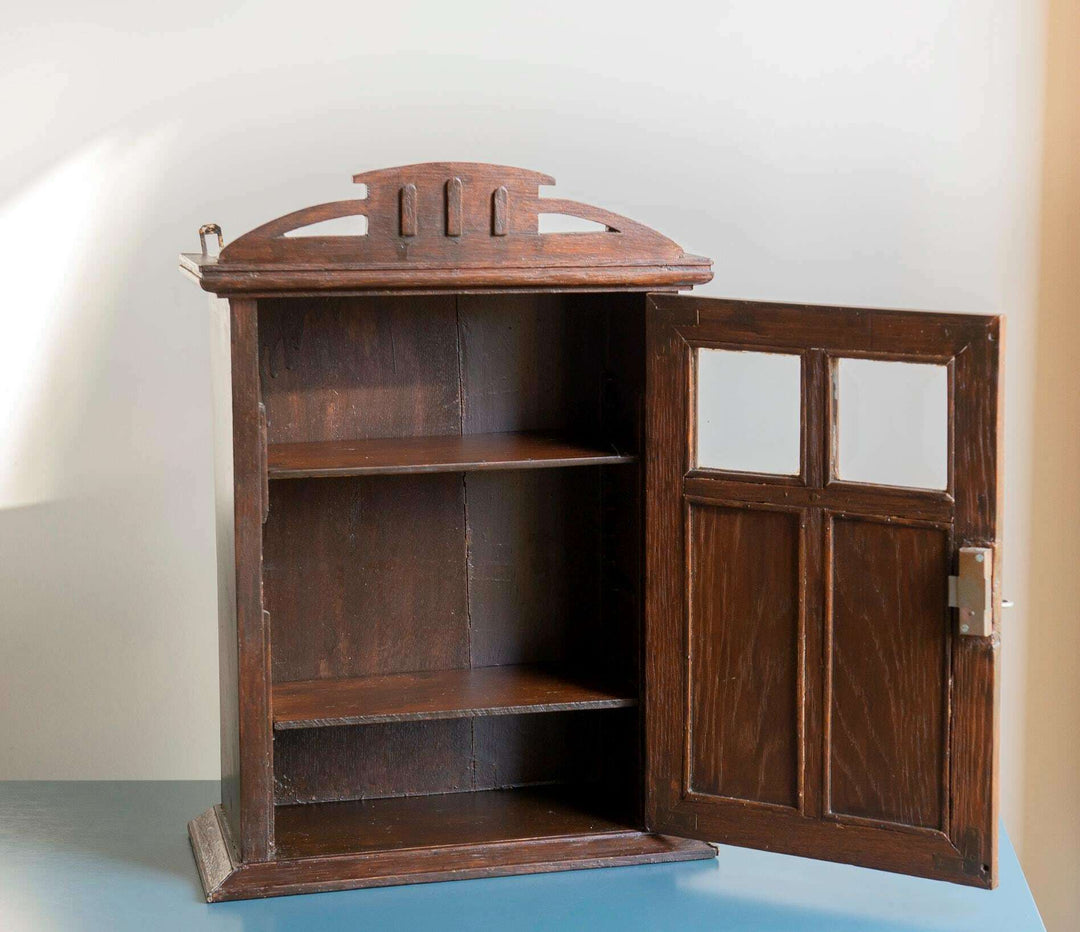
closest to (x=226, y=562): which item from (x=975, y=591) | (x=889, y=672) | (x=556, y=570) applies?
(x=556, y=570)

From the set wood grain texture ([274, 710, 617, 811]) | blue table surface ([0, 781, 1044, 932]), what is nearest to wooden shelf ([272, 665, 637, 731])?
wood grain texture ([274, 710, 617, 811])

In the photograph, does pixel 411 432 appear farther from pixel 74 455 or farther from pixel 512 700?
pixel 74 455

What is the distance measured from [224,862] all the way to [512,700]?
0.57 m

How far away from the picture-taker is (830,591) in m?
2.49

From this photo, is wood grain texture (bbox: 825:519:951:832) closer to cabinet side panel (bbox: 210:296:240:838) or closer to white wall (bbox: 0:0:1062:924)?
cabinet side panel (bbox: 210:296:240:838)

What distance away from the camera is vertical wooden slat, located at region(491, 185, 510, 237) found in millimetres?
2531

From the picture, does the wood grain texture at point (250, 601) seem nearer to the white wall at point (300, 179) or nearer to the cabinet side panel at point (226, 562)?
the cabinet side panel at point (226, 562)

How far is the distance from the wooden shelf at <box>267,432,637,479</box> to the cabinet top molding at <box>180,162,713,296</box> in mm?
296

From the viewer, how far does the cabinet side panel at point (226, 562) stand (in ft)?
8.39

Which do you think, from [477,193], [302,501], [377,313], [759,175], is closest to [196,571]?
[302,501]

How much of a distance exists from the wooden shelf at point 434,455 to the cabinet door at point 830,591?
0.17 metres

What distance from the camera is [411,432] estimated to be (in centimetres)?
290

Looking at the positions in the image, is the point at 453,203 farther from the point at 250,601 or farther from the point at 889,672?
the point at 889,672

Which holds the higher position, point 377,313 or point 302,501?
point 377,313
